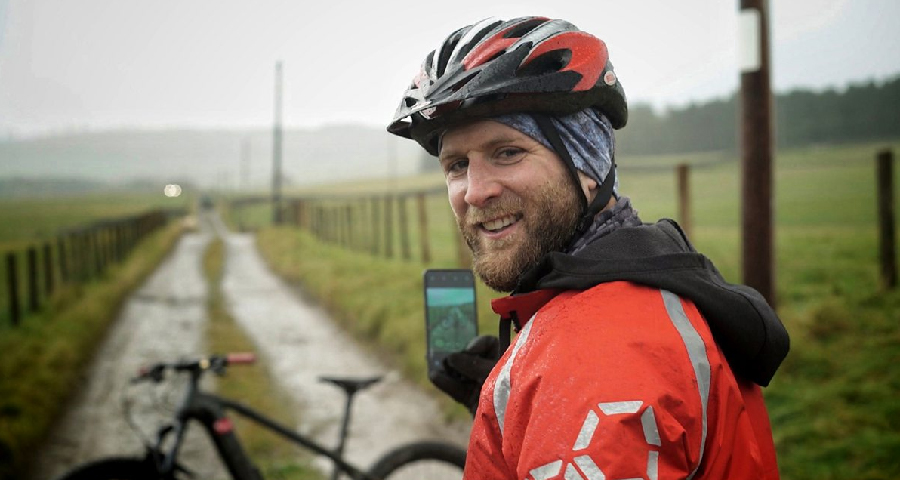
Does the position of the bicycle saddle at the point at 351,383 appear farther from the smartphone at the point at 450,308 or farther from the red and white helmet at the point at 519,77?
the red and white helmet at the point at 519,77

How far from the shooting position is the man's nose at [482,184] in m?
1.57

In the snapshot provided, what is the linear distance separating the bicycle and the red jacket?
2489 millimetres

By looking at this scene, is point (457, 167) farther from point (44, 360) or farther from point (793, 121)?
point (793, 121)

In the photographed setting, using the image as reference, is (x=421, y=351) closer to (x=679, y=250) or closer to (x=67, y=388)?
(x=67, y=388)

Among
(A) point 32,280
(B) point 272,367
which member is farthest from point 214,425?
(A) point 32,280

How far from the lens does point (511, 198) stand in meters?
1.57

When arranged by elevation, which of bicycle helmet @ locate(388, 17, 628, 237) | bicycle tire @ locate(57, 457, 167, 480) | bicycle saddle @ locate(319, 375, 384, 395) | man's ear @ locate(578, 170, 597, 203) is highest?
bicycle helmet @ locate(388, 17, 628, 237)

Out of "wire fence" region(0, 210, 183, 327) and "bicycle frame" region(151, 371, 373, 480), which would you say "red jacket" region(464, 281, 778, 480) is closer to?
"bicycle frame" region(151, 371, 373, 480)

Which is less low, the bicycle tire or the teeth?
the teeth

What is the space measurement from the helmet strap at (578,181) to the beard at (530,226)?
21 millimetres

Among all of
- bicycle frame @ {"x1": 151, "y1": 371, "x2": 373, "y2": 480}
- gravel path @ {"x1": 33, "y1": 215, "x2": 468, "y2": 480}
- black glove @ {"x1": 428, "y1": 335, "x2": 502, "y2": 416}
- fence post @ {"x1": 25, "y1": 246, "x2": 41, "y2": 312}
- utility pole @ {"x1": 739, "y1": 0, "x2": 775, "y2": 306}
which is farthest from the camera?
fence post @ {"x1": 25, "y1": 246, "x2": 41, "y2": 312}

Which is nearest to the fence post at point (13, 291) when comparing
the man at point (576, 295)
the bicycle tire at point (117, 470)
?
the bicycle tire at point (117, 470)

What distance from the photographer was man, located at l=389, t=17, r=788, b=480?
3.44 feet

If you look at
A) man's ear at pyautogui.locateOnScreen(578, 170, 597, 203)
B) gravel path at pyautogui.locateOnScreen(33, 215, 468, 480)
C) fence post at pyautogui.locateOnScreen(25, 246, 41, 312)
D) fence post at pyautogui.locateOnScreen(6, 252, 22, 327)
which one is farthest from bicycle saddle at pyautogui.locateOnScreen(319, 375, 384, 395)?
fence post at pyautogui.locateOnScreen(25, 246, 41, 312)
